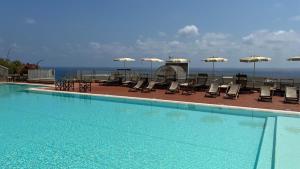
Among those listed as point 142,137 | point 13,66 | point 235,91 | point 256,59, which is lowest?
point 142,137

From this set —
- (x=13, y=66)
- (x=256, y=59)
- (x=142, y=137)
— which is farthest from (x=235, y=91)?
(x=13, y=66)

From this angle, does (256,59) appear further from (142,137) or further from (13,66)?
(13,66)

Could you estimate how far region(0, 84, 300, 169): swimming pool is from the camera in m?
5.97

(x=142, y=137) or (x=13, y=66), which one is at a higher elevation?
(x=13, y=66)

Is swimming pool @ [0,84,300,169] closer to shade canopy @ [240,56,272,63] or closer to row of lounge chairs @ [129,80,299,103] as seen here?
row of lounge chairs @ [129,80,299,103]

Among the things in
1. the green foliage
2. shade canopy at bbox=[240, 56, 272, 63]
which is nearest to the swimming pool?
shade canopy at bbox=[240, 56, 272, 63]

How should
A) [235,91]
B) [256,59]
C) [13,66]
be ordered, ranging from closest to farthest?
[235,91] < [256,59] < [13,66]

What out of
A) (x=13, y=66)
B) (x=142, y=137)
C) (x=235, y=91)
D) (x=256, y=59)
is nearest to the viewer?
(x=142, y=137)

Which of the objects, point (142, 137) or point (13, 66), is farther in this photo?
point (13, 66)

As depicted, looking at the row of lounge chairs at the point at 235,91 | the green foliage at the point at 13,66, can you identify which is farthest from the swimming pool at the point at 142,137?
the green foliage at the point at 13,66

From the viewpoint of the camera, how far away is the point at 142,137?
7871 mm

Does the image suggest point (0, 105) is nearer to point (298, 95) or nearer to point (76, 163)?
point (76, 163)

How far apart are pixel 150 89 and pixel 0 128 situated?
865 cm

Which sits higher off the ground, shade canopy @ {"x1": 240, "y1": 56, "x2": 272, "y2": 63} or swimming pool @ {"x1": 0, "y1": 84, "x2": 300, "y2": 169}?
shade canopy @ {"x1": 240, "y1": 56, "x2": 272, "y2": 63}
